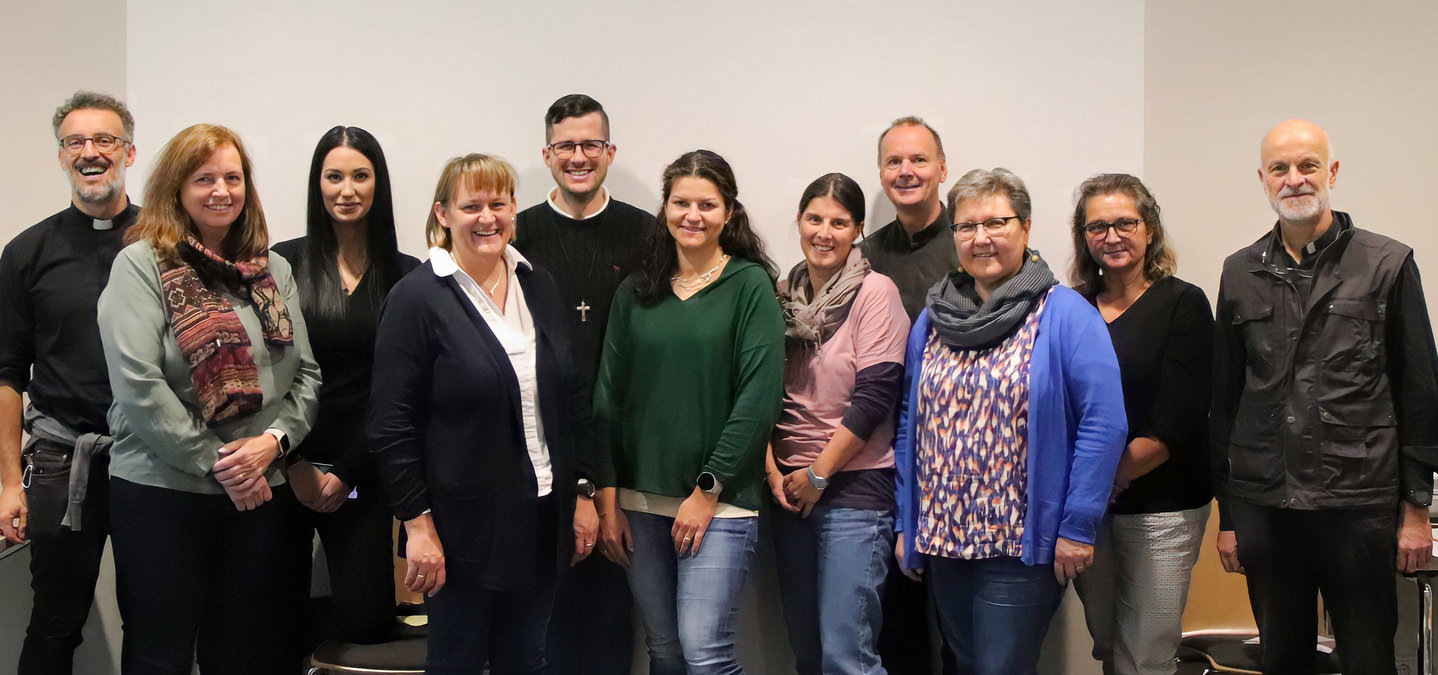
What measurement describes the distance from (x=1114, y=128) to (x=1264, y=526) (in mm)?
1525

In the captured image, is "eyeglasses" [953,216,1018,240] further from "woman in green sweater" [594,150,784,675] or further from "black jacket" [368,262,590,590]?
"black jacket" [368,262,590,590]

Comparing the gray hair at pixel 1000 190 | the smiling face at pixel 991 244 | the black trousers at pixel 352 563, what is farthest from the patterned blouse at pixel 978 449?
the black trousers at pixel 352 563

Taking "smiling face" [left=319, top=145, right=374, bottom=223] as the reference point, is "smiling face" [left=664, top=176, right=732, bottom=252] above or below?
below

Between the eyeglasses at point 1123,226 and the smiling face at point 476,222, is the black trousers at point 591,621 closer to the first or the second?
the smiling face at point 476,222

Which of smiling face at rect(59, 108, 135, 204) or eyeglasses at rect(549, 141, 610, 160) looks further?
eyeglasses at rect(549, 141, 610, 160)

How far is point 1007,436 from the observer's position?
2178 mm

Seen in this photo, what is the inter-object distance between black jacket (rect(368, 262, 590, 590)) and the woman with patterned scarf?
0.39m

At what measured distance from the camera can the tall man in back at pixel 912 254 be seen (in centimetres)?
288

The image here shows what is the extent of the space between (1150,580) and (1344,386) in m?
0.66

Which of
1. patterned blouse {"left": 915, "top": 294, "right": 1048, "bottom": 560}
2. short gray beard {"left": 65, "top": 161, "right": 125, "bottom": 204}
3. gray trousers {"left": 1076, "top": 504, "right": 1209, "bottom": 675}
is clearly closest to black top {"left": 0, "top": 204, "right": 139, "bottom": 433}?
short gray beard {"left": 65, "top": 161, "right": 125, "bottom": 204}

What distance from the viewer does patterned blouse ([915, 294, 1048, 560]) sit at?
7.13 ft

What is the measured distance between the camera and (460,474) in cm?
209

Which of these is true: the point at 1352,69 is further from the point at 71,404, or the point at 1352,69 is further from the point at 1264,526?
the point at 71,404

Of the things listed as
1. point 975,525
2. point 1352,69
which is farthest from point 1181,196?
point 975,525
